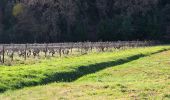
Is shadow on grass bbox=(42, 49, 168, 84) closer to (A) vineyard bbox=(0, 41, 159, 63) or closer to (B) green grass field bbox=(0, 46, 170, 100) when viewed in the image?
(B) green grass field bbox=(0, 46, 170, 100)

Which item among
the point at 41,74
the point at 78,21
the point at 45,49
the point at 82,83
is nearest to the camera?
the point at 82,83

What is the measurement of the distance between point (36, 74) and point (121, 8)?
8170cm

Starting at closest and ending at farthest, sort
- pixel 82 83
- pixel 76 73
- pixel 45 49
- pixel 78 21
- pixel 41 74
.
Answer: pixel 82 83
pixel 41 74
pixel 76 73
pixel 45 49
pixel 78 21

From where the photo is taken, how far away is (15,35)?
303 ft

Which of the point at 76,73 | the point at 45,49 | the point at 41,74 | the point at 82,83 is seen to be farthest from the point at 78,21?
the point at 82,83

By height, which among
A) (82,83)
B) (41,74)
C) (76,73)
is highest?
(41,74)

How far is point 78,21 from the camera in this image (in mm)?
99312

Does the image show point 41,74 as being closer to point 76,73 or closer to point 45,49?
point 76,73

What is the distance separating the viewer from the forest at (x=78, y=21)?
9412cm

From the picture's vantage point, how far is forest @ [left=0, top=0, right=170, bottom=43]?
309ft

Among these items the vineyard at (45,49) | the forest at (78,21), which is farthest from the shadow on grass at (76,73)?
the forest at (78,21)

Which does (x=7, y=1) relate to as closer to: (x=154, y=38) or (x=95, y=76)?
(x=154, y=38)

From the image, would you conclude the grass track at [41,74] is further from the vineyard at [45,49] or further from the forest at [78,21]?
the forest at [78,21]

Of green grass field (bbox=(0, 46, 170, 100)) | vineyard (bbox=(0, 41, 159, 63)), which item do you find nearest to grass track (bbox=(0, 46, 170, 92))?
green grass field (bbox=(0, 46, 170, 100))
